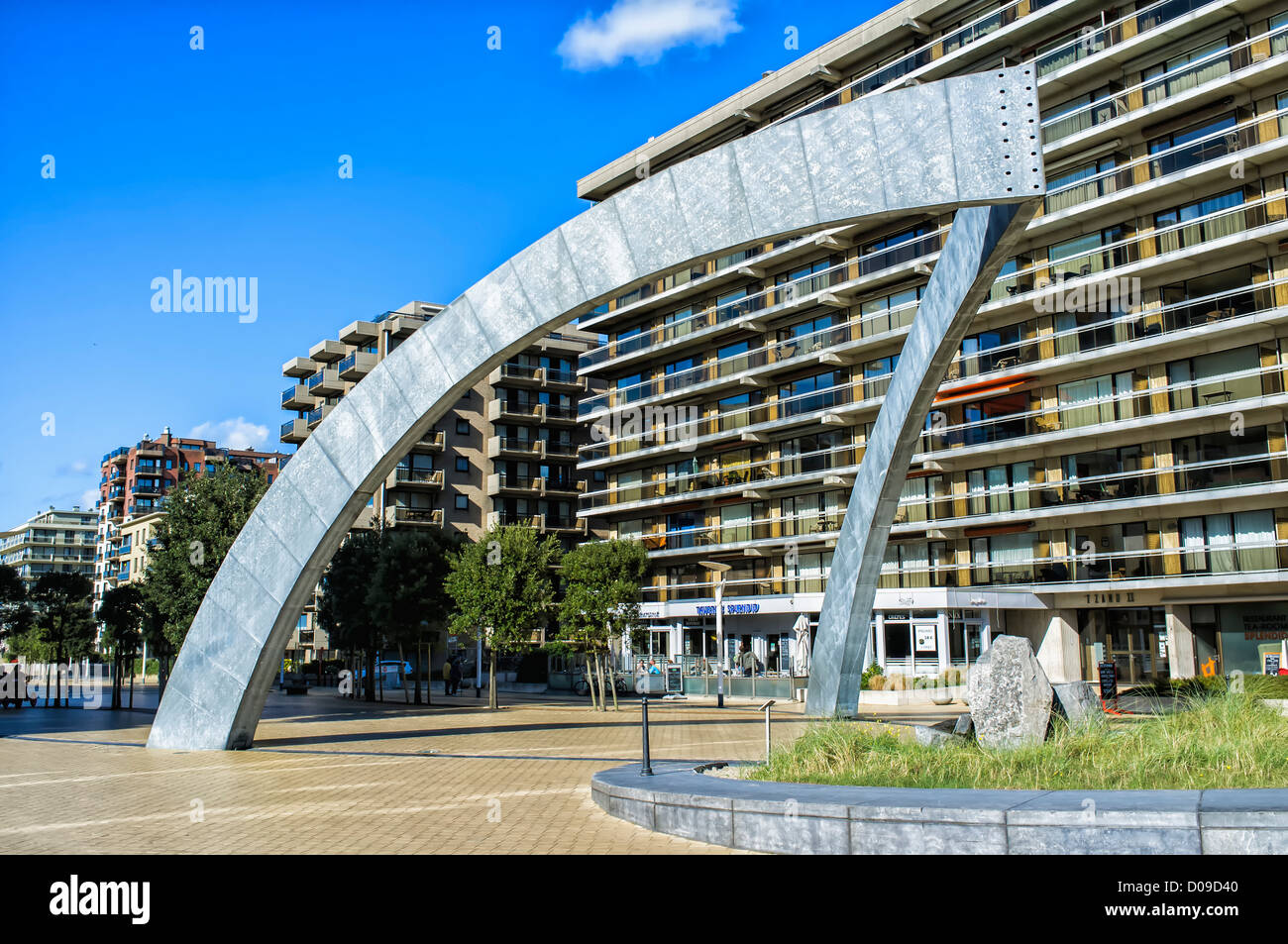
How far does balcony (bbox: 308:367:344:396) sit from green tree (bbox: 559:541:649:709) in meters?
47.2

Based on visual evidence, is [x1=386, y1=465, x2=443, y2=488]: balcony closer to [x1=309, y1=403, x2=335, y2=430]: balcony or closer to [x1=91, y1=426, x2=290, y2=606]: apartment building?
[x1=309, y1=403, x2=335, y2=430]: balcony

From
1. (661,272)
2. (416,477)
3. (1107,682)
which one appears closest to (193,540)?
(661,272)

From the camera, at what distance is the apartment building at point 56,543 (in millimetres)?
151875

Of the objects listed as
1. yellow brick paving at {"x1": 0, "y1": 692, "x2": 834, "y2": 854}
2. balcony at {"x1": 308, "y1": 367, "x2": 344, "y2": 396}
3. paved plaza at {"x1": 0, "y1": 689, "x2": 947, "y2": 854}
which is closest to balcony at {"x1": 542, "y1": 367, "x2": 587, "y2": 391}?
balcony at {"x1": 308, "y1": 367, "x2": 344, "y2": 396}

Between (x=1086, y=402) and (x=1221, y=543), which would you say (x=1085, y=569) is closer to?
(x=1221, y=543)

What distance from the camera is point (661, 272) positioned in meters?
13.5

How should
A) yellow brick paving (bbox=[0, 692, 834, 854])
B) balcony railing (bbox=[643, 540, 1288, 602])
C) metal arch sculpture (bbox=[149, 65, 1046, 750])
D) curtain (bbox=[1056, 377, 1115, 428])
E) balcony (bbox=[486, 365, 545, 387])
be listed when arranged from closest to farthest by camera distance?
yellow brick paving (bbox=[0, 692, 834, 854]), metal arch sculpture (bbox=[149, 65, 1046, 750]), balcony railing (bbox=[643, 540, 1288, 602]), curtain (bbox=[1056, 377, 1115, 428]), balcony (bbox=[486, 365, 545, 387])

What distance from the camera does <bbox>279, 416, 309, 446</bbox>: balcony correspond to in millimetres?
76375

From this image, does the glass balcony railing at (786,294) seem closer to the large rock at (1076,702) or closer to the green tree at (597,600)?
the green tree at (597,600)

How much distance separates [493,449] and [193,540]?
41.4 m

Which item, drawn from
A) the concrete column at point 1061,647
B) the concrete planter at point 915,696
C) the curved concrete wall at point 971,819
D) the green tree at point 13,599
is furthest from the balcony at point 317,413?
the curved concrete wall at point 971,819
